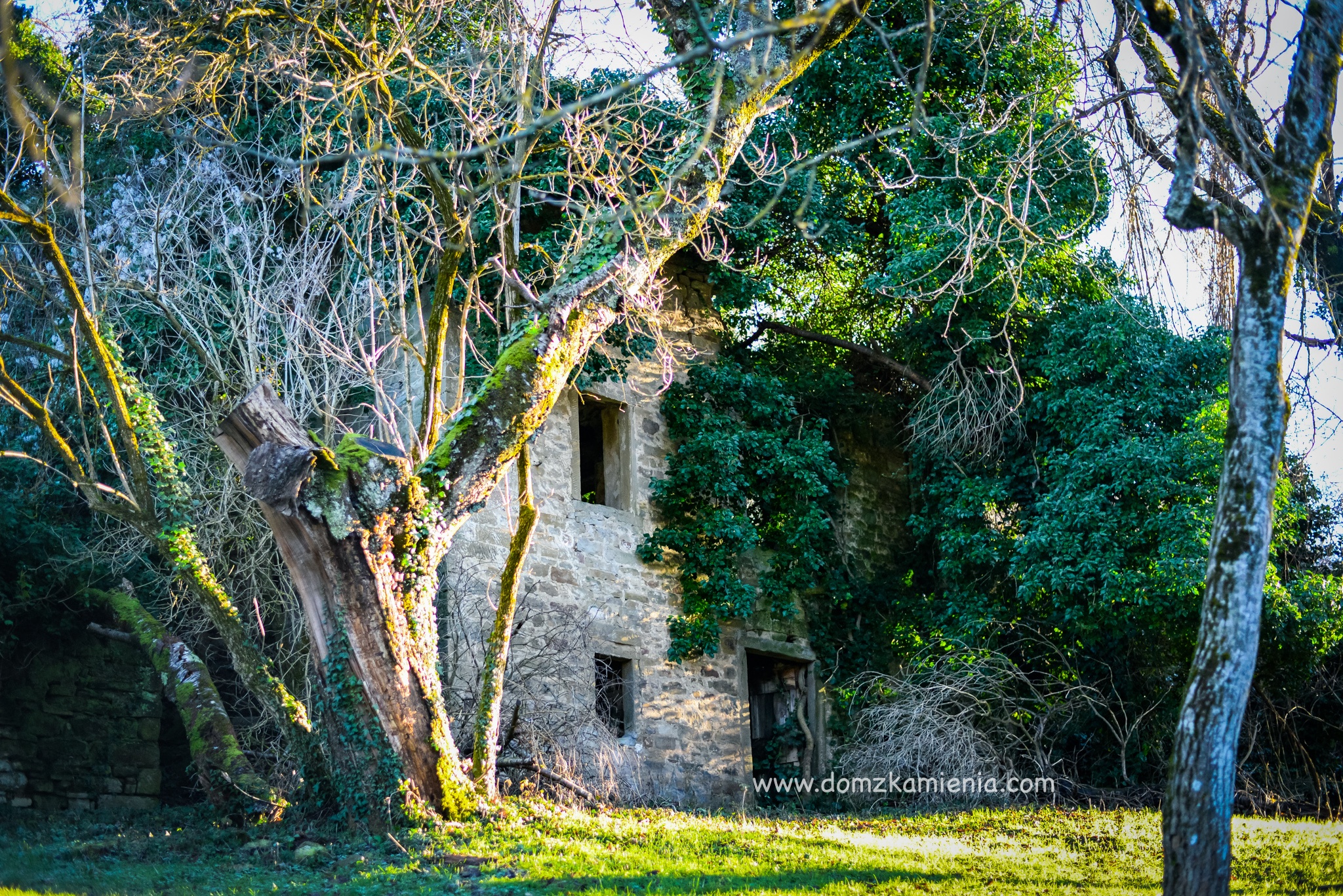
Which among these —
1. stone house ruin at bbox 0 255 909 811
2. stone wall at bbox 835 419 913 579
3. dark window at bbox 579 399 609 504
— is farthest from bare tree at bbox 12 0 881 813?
stone wall at bbox 835 419 913 579

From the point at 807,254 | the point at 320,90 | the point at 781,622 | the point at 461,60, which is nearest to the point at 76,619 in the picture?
the point at 320,90

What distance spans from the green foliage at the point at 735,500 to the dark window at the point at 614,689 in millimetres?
524

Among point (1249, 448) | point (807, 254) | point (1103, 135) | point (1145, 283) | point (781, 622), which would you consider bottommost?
point (781, 622)

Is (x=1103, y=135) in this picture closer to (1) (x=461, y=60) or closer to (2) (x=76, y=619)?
(1) (x=461, y=60)

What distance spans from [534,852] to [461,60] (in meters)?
6.92

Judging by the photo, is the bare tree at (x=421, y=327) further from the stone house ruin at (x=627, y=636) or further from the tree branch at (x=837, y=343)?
the tree branch at (x=837, y=343)

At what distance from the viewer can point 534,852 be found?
5.75 m

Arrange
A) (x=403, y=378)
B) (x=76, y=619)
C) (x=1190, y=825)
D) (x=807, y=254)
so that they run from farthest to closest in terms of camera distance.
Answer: (x=807, y=254), (x=403, y=378), (x=76, y=619), (x=1190, y=825)

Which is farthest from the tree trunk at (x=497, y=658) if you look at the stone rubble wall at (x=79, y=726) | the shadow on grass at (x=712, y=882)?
the stone rubble wall at (x=79, y=726)

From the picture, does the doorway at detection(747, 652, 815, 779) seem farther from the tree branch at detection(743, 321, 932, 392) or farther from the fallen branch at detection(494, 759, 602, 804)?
the fallen branch at detection(494, 759, 602, 804)

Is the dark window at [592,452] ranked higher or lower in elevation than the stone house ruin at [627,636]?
higher

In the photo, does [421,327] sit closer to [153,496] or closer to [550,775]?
[153,496]

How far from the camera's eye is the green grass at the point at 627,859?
5.27 metres

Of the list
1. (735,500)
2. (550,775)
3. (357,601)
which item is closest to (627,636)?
(735,500)
